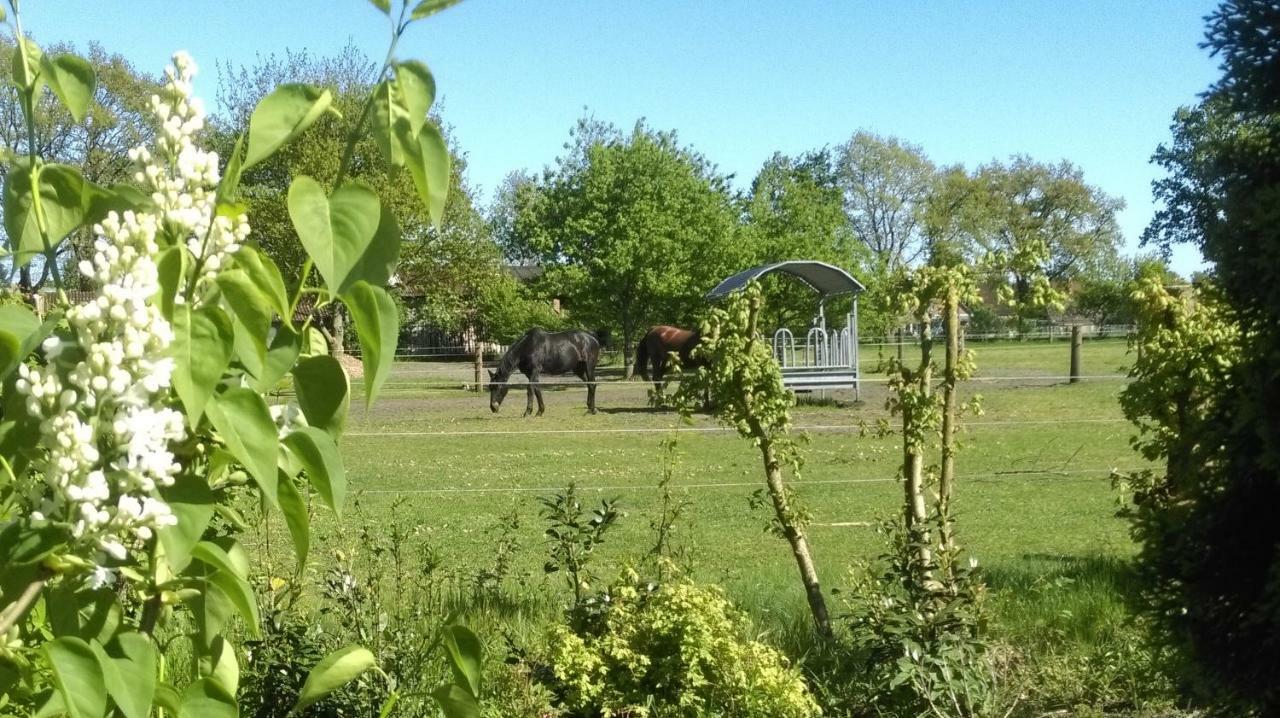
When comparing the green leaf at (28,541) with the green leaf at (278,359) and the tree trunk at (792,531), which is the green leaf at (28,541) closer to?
the green leaf at (278,359)

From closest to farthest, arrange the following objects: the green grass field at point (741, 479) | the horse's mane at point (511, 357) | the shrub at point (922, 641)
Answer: the shrub at point (922, 641) → the green grass field at point (741, 479) → the horse's mane at point (511, 357)

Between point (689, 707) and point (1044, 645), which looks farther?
point (1044, 645)

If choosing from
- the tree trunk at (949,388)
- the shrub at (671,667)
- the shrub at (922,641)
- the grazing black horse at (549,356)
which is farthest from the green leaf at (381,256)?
the grazing black horse at (549,356)

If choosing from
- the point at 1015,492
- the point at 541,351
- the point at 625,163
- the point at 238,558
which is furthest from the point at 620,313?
the point at 238,558

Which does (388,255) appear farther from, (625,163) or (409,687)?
(625,163)

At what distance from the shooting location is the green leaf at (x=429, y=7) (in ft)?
4.00

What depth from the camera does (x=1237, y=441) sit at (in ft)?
11.5

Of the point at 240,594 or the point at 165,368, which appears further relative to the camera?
the point at 240,594

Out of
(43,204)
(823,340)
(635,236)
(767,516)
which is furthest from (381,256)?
(635,236)

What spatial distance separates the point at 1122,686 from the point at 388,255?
4386 millimetres

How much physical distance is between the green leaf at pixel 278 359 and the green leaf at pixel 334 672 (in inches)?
14.5

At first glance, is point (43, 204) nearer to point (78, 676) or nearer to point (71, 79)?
point (71, 79)

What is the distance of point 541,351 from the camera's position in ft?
92.7

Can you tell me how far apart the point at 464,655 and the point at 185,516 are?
413 mm
